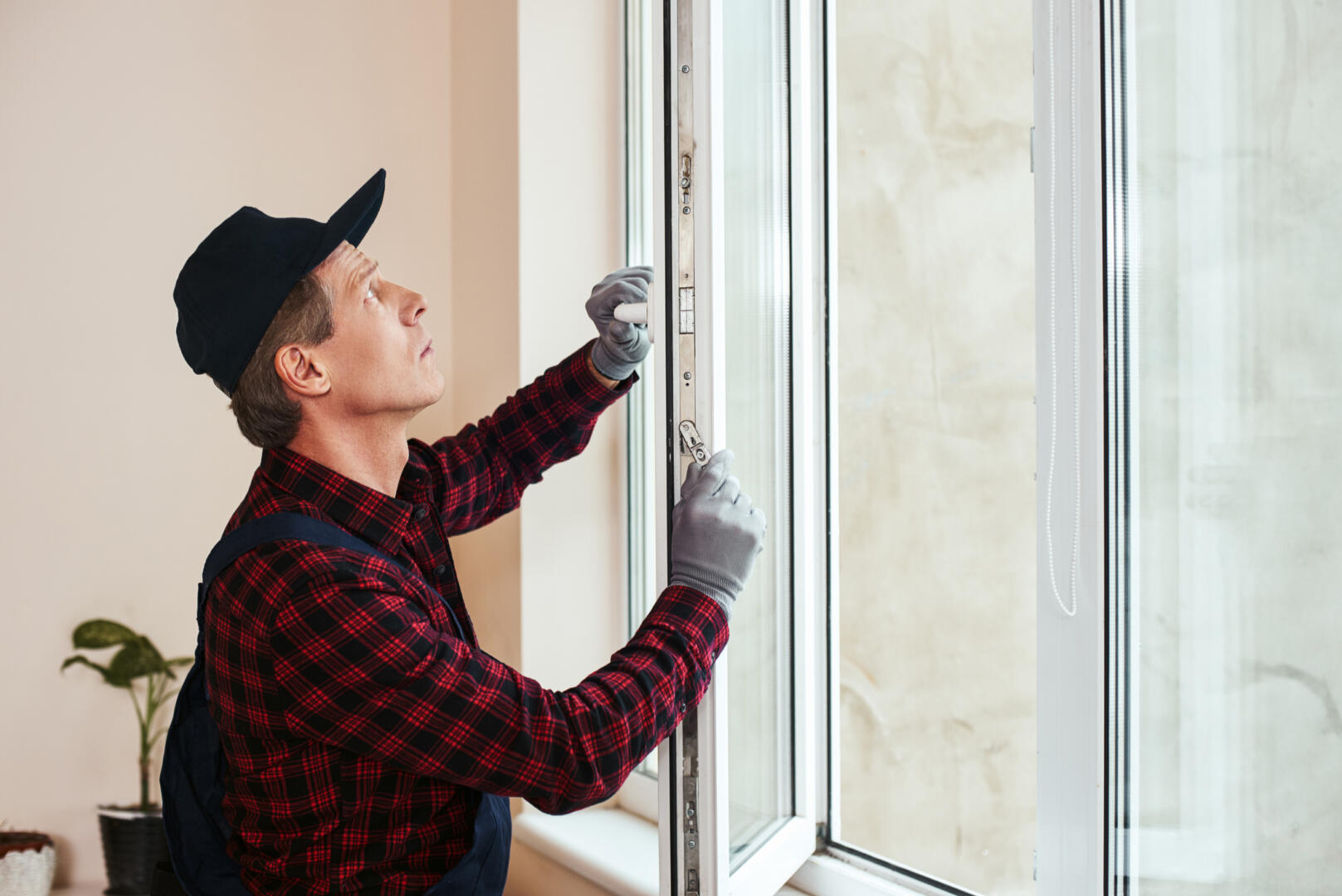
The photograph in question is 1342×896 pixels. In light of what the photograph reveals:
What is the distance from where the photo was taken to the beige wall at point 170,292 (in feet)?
4.57

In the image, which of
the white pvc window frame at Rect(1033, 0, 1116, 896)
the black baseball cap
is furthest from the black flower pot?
the white pvc window frame at Rect(1033, 0, 1116, 896)

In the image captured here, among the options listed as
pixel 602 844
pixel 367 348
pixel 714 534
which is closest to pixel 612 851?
pixel 602 844

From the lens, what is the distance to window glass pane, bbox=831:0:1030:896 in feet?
4.58

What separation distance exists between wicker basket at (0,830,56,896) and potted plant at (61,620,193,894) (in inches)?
2.9

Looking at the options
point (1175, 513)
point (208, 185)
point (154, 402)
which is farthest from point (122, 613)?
point (1175, 513)

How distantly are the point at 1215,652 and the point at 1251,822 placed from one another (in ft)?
0.44

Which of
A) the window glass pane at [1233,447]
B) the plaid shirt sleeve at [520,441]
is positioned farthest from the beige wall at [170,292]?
the window glass pane at [1233,447]

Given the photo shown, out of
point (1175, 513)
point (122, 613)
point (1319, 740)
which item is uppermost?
point (1175, 513)

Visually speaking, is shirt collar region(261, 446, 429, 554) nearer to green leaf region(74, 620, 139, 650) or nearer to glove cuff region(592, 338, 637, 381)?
glove cuff region(592, 338, 637, 381)

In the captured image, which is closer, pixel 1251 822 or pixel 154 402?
pixel 1251 822

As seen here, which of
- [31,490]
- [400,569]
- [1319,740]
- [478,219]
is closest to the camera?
[1319,740]

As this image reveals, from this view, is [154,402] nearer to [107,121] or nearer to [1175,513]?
[107,121]

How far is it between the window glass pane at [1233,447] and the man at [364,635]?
0.37 metres

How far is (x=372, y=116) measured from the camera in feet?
5.15
